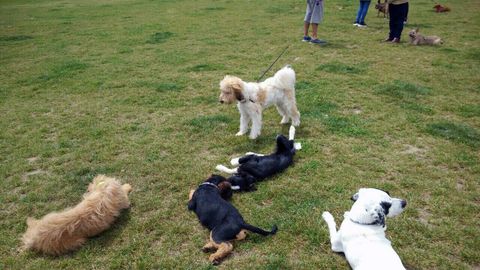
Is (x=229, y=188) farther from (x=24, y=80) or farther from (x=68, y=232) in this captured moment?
(x=24, y=80)

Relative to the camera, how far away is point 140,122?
638 centimetres

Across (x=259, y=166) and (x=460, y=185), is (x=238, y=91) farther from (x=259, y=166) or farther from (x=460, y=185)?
(x=460, y=185)

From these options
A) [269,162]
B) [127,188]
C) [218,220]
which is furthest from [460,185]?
[127,188]

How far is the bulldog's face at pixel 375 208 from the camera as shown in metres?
3.06

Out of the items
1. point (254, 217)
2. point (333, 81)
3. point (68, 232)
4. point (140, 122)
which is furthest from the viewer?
point (333, 81)

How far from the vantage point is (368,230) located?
3080 millimetres

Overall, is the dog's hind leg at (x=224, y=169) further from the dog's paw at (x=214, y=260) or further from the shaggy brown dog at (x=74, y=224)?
the dog's paw at (x=214, y=260)

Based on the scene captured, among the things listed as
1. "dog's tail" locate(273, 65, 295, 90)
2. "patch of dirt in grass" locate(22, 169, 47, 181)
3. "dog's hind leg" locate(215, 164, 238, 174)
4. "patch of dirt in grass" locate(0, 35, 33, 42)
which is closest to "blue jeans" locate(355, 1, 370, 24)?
"dog's tail" locate(273, 65, 295, 90)

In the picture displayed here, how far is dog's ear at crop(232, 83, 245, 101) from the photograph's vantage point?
5348 millimetres

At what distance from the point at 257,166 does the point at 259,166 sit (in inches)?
1.0

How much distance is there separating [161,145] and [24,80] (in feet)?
18.4

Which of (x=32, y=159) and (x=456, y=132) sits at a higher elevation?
(x=456, y=132)

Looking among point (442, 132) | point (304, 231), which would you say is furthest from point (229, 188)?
point (442, 132)

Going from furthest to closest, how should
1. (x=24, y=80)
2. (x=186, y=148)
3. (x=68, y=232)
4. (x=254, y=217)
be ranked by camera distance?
1. (x=24, y=80)
2. (x=186, y=148)
3. (x=254, y=217)
4. (x=68, y=232)
